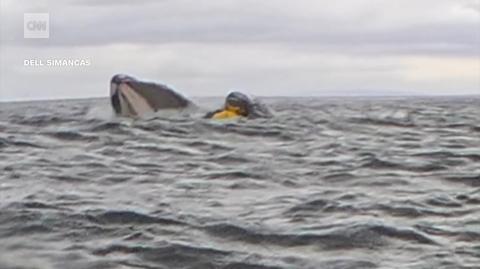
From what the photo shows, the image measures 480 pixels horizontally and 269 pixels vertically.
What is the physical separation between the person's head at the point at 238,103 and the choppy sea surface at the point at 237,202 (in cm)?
571

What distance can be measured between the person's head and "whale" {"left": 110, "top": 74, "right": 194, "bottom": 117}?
2.01 meters

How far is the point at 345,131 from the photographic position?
26.7 m

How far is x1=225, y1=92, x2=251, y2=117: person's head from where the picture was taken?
28.9 metres

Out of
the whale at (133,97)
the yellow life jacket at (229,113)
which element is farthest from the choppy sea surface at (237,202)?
the whale at (133,97)

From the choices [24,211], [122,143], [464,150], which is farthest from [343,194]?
[122,143]

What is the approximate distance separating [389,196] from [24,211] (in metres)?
4.50

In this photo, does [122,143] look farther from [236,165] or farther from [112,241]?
[112,241]

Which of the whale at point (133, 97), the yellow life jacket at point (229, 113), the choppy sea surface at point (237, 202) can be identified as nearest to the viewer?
the choppy sea surface at point (237, 202)

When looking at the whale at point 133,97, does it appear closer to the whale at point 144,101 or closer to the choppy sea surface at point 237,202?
the whale at point 144,101

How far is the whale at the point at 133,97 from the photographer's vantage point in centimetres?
2947

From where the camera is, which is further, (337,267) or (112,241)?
(112,241)

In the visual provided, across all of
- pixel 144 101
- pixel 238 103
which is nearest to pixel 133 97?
pixel 144 101

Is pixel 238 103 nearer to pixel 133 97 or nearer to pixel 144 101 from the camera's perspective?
pixel 144 101

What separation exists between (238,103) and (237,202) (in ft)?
54.6
